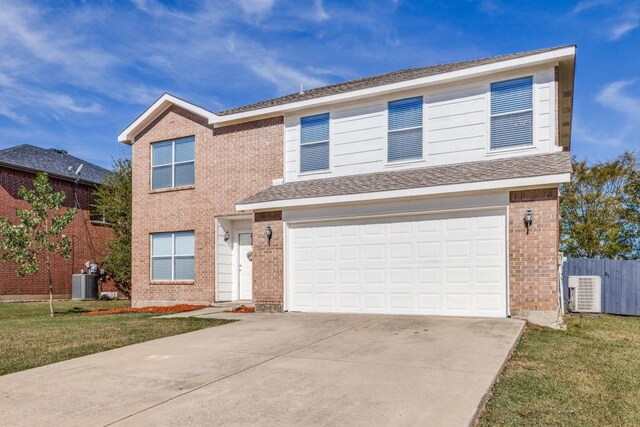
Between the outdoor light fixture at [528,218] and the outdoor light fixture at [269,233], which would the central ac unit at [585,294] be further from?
the outdoor light fixture at [269,233]

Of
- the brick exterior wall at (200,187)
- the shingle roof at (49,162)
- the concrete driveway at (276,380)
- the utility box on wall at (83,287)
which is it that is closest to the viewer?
the concrete driveway at (276,380)

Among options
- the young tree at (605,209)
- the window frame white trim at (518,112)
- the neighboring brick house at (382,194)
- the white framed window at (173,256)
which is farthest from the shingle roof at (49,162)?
the young tree at (605,209)

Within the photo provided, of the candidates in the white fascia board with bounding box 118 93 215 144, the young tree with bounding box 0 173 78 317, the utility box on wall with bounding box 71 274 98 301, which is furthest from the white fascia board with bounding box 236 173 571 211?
the utility box on wall with bounding box 71 274 98 301

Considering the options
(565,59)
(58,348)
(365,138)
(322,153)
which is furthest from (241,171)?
(565,59)

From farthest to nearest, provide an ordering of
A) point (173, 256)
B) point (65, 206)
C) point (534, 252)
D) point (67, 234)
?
point (65, 206) < point (67, 234) < point (173, 256) < point (534, 252)

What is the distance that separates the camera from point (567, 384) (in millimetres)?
5195

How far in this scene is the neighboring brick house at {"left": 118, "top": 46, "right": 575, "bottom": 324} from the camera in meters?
9.57

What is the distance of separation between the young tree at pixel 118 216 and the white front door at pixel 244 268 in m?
8.18

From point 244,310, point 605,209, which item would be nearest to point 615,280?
point 605,209

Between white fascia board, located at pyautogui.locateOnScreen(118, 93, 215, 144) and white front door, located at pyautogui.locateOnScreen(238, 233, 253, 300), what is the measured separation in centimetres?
384

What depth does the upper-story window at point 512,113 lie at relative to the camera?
10391 mm

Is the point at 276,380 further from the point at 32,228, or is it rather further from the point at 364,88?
the point at 32,228

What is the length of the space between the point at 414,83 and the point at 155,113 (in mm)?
8597

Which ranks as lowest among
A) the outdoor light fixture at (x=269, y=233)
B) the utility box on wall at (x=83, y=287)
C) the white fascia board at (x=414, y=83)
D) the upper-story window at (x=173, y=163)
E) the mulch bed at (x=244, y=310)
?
the utility box on wall at (x=83, y=287)
